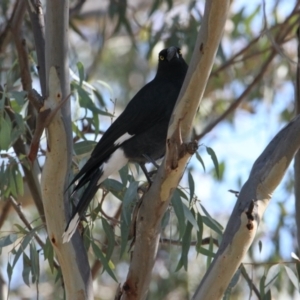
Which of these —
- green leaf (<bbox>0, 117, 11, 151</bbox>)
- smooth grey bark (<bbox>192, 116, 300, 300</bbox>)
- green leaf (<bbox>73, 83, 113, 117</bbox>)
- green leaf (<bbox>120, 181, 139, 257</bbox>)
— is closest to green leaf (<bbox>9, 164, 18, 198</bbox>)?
green leaf (<bbox>0, 117, 11, 151</bbox>)

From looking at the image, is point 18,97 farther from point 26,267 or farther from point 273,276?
point 273,276

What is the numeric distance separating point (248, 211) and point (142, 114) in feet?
2.36

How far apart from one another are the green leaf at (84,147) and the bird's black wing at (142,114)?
6 centimetres

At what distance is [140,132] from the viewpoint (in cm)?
256

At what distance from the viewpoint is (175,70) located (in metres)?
2.80

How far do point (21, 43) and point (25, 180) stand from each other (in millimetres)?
613

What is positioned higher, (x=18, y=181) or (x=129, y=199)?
(x=18, y=181)

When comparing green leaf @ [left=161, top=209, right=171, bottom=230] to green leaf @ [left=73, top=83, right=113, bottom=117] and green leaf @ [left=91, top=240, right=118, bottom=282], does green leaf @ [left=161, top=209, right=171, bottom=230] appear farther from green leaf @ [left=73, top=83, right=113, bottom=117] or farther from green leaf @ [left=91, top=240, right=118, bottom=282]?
green leaf @ [left=73, top=83, right=113, bottom=117]

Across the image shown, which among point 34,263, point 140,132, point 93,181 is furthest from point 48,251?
point 140,132

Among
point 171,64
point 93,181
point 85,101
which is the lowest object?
point 93,181

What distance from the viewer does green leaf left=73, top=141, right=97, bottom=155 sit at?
248cm

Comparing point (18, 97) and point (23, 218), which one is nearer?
point (18, 97)

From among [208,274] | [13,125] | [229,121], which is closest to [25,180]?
[13,125]

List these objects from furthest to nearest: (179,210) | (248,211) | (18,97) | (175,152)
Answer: (18,97) < (179,210) < (248,211) < (175,152)
